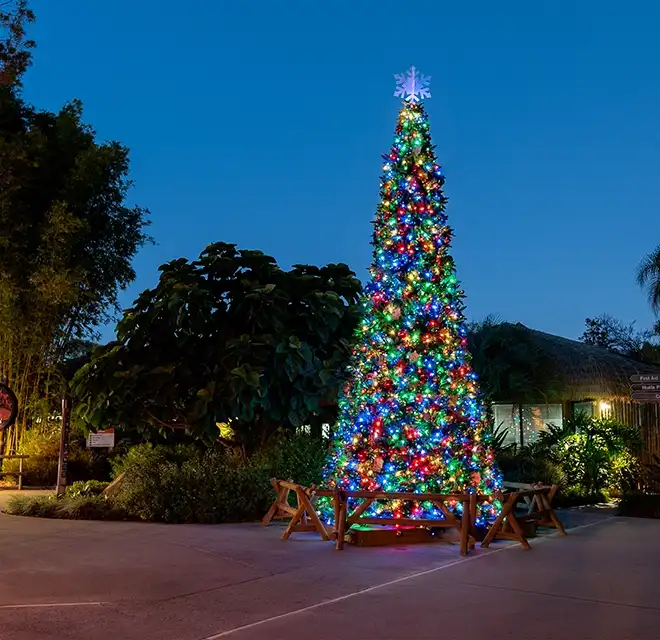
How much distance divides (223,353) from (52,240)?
652 centimetres

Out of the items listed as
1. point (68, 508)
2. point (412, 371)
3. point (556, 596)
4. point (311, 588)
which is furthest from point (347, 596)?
point (68, 508)

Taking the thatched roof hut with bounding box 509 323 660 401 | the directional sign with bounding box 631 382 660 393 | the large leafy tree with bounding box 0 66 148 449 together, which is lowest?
the directional sign with bounding box 631 382 660 393

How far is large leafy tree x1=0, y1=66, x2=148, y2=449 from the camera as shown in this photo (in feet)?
58.0

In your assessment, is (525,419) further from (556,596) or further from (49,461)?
(556,596)

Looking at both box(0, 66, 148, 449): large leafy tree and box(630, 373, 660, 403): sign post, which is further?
box(0, 66, 148, 449): large leafy tree

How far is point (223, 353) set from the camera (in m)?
13.7

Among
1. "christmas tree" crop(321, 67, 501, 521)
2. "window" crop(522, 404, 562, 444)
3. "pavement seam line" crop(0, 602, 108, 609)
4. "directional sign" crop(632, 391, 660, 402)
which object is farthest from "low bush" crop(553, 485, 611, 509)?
"pavement seam line" crop(0, 602, 108, 609)

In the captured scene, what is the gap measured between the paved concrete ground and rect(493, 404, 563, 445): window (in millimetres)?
8112

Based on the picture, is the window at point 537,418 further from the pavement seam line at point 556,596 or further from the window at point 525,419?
the pavement seam line at point 556,596

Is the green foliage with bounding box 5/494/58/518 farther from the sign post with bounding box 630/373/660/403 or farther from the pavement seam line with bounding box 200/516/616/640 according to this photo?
the sign post with bounding box 630/373/660/403

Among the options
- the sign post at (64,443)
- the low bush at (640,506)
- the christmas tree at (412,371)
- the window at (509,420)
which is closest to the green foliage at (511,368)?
the window at (509,420)

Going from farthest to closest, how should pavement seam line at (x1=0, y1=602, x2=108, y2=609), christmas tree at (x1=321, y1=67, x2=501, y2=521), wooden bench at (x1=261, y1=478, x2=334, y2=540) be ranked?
1. christmas tree at (x1=321, y1=67, x2=501, y2=521)
2. wooden bench at (x1=261, y1=478, x2=334, y2=540)
3. pavement seam line at (x1=0, y1=602, x2=108, y2=609)

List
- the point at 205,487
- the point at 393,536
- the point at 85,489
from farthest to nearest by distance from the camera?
the point at 85,489 → the point at 205,487 → the point at 393,536

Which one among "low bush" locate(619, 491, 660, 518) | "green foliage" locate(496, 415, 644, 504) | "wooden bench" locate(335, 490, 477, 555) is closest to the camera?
"wooden bench" locate(335, 490, 477, 555)
